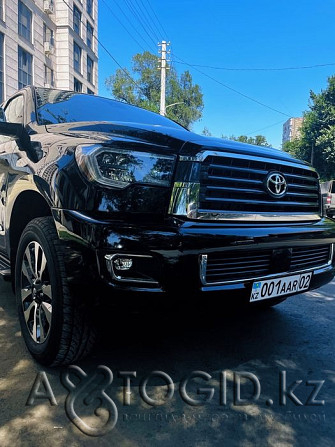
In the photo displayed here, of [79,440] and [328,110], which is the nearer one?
[79,440]

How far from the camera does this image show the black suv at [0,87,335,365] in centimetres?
188

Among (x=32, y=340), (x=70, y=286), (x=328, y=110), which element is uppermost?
(x=328, y=110)

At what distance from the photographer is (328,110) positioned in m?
28.2

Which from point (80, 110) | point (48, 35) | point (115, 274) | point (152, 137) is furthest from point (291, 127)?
point (115, 274)

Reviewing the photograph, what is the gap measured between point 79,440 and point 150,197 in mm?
1188

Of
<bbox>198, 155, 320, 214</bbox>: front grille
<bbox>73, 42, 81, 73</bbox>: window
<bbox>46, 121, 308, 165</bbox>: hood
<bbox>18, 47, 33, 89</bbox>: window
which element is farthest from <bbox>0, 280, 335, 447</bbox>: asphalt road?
<bbox>73, 42, 81, 73</bbox>: window

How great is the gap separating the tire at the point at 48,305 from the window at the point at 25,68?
23.9 meters

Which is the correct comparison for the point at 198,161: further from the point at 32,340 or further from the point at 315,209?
the point at 32,340

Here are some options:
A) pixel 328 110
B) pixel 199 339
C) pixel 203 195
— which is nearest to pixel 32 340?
pixel 199 339

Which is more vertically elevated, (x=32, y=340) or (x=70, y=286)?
(x=70, y=286)

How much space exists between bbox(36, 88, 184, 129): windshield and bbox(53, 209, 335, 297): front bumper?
1.12m

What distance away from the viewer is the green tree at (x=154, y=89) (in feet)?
145

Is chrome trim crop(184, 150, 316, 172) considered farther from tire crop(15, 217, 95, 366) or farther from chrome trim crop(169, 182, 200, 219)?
tire crop(15, 217, 95, 366)

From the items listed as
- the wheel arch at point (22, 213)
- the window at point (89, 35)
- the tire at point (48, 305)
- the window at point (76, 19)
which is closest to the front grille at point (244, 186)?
the tire at point (48, 305)
